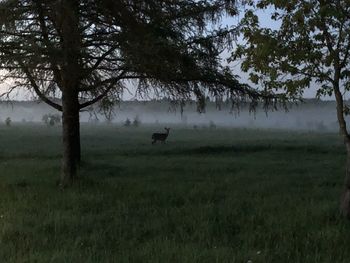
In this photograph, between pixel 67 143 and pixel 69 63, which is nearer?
pixel 69 63

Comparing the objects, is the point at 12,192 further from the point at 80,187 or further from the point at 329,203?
the point at 329,203

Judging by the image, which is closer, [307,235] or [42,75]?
[307,235]

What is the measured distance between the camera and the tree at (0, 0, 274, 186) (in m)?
10.4

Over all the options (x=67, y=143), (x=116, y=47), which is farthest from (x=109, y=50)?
(x=67, y=143)

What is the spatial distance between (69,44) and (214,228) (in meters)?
5.30

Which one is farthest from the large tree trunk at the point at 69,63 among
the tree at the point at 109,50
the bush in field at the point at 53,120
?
the bush in field at the point at 53,120

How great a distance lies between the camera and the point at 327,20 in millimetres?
8219

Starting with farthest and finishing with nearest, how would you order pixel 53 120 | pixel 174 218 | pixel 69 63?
1. pixel 53 120
2. pixel 69 63
3. pixel 174 218

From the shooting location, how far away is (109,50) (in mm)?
12438

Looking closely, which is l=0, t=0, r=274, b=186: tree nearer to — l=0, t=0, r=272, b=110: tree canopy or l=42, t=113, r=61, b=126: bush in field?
l=0, t=0, r=272, b=110: tree canopy

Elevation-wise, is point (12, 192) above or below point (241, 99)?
below

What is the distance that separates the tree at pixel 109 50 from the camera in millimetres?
10375

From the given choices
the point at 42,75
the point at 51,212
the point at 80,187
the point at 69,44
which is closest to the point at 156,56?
the point at 69,44

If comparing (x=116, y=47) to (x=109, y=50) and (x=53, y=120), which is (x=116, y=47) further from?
(x=53, y=120)
